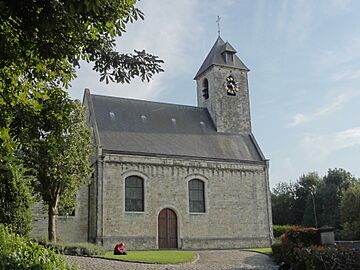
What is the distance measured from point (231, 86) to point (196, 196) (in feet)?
30.3

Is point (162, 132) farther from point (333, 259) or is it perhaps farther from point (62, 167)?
point (333, 259)

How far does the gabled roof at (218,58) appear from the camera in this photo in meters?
31.0

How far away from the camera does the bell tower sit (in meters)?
29.9

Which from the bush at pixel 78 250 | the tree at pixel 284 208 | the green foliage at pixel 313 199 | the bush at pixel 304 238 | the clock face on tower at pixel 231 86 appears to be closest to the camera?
the bush at pixel 304 238

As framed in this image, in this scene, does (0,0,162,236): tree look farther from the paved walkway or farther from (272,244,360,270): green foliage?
(272,244,360,270): green foliage

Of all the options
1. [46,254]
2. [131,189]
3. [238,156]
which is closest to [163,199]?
[131,189]

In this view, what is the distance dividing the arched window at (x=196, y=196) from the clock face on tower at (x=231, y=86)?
25.7 ft

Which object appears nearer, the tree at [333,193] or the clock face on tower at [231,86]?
the clock face on tower at [231,86]

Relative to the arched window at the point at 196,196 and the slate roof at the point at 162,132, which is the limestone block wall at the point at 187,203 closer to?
the arched window at the point at 196,196

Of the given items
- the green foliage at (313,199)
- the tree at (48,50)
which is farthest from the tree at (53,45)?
the green foliage at (313,199)

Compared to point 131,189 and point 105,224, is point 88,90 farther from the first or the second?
point 105,224

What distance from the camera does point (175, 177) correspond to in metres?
25.2

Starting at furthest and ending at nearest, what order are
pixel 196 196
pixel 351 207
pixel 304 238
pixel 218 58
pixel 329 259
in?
pixel 351 207, pixel 218 58, pixel 196 196, pixel 304 238, pixel 329 259

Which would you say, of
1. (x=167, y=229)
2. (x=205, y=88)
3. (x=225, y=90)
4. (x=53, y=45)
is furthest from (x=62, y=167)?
(x=205, y=88)
